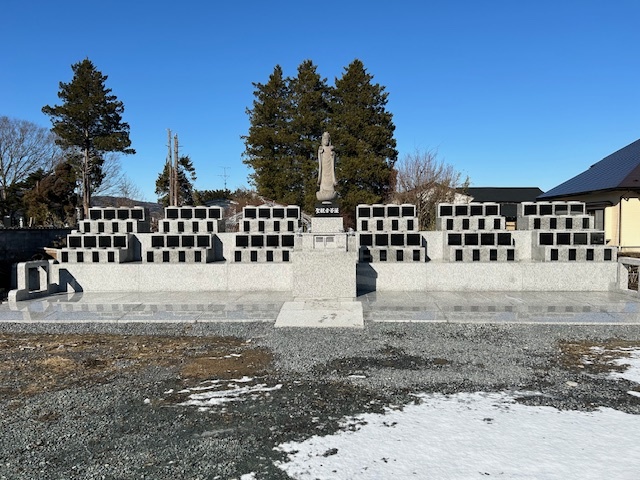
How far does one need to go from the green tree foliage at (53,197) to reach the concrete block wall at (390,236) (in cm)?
3141

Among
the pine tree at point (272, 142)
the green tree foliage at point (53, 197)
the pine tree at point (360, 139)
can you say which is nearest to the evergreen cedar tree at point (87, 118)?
the green tree foliage at point (53, 197)

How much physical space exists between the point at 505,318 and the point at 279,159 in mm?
28091

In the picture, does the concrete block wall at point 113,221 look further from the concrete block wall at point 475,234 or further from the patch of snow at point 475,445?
the patch of snow at point 475,445

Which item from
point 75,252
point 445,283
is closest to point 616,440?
point 445,283

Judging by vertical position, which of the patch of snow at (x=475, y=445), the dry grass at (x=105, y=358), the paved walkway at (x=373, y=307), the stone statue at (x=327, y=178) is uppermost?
the stone statue at (x=327, y=178)

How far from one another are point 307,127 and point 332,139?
2.50m

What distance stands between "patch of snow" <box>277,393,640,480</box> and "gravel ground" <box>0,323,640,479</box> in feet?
0.86

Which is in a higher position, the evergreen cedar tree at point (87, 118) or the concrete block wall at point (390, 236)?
the evergreen cedar tree at point (87, 118)

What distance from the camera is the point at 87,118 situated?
33406 millimetres

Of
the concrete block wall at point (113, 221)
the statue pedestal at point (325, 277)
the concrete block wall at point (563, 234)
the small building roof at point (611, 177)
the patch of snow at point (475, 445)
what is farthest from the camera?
the small building roof at point (611, 177)

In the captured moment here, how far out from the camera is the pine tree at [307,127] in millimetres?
33844

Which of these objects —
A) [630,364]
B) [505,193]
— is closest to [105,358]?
[630,364]

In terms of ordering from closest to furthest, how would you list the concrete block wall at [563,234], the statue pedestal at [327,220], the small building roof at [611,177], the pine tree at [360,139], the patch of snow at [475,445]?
the patch of snow at [475,445], the concrete block wall at [563,234], the statue pedestal at [327,220], the small building roof at [611,177], the pine tree at [360,139]

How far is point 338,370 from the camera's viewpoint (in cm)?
607
